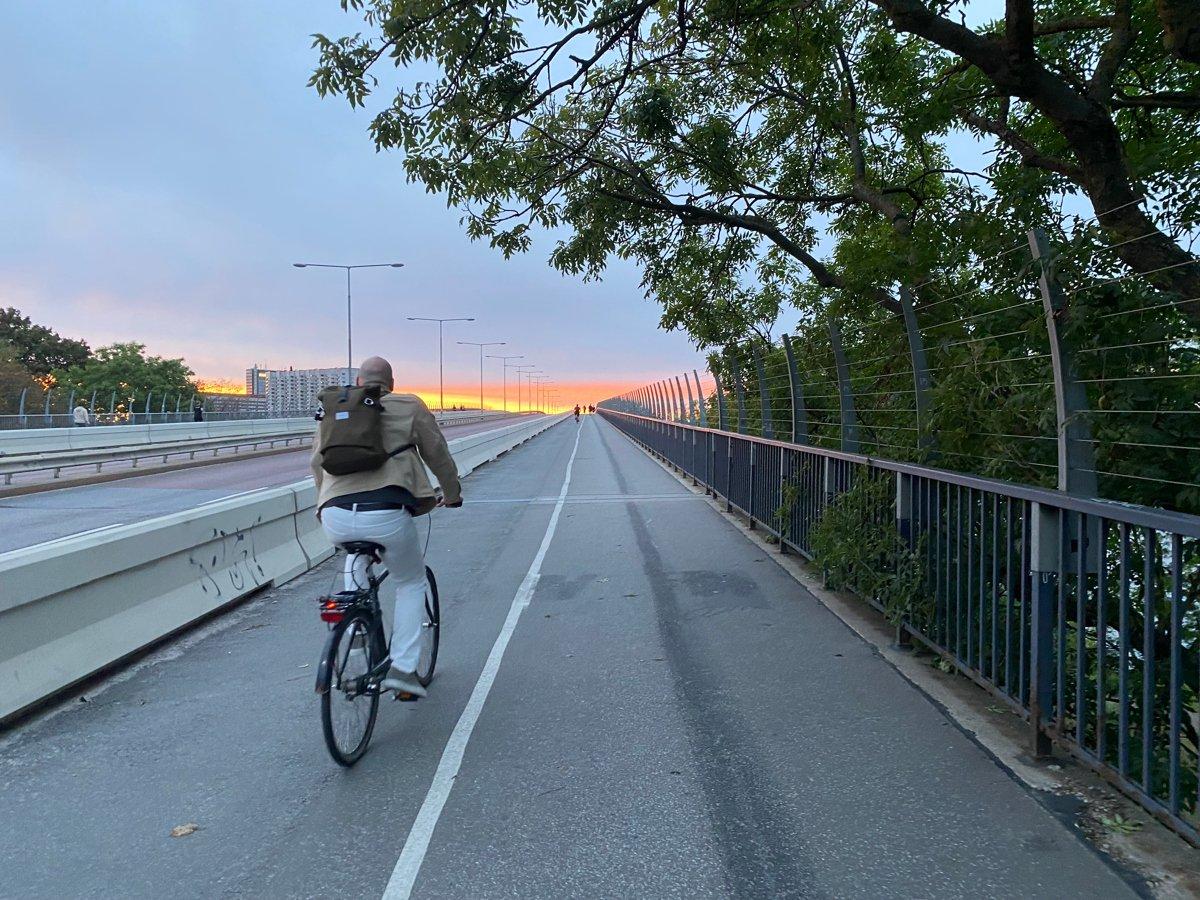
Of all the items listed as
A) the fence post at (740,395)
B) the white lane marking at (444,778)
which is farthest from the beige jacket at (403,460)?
the fence post at (740,395)

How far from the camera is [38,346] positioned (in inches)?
2830

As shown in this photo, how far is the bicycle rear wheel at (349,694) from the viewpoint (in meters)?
3.89

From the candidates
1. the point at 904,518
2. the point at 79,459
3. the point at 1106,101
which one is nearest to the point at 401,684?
the point at 904,518

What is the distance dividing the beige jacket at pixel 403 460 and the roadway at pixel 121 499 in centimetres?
878

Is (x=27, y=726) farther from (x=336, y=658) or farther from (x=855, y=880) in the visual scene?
(x=855, y=880)

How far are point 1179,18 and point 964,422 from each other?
9.05ft

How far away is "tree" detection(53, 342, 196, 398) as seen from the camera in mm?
68750

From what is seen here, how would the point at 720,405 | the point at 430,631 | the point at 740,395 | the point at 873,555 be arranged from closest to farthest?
1. the point at 430,631
2. the point at 873,555
3. the point at 740,395
4. the point at 720,405

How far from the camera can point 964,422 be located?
5363mm

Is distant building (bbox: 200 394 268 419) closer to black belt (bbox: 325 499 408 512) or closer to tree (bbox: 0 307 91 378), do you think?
tree (bbox: 0 307 91 378)

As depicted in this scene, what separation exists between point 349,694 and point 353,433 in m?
1.25

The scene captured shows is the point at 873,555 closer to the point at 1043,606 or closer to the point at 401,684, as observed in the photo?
the point at 1043,606

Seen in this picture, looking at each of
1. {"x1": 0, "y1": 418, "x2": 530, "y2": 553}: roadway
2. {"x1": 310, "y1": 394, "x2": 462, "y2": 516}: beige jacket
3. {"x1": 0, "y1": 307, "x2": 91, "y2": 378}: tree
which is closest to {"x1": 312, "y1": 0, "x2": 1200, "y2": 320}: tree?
{"x1": 310, "y1": 394, "x2": 462, "y2": 516}: beige jacket

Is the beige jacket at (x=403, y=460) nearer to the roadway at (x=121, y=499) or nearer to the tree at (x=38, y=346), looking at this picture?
the roadway at (x=121, y=499)
